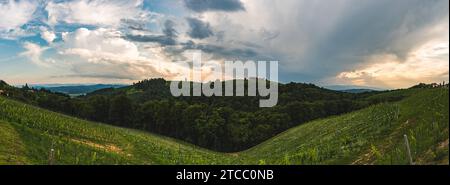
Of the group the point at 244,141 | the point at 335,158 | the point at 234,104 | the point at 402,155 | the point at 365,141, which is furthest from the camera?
the point at 234,104

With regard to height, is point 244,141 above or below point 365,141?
below

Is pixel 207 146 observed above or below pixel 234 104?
below

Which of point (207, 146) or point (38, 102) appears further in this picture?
point (38, 102)

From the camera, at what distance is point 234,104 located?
7416 inches

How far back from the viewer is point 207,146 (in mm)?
120125
